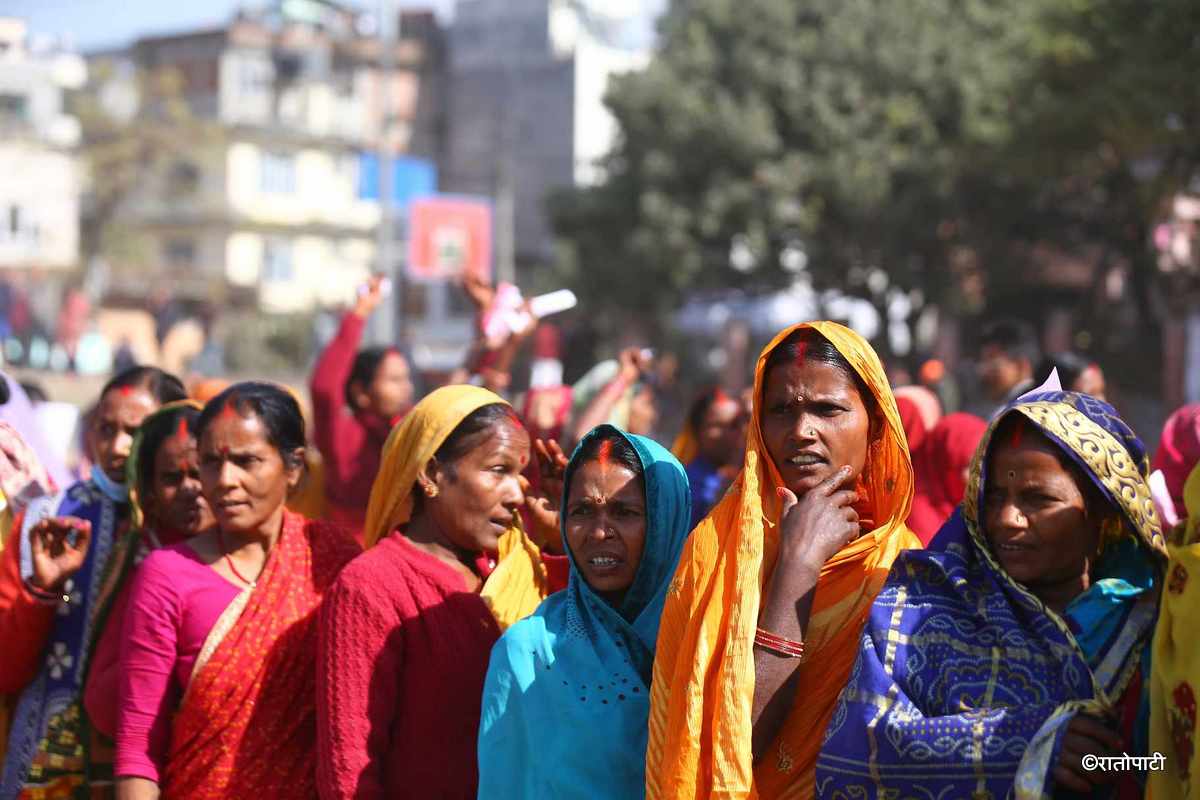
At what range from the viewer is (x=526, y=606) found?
137 inches

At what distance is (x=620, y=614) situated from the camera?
10.3 feet

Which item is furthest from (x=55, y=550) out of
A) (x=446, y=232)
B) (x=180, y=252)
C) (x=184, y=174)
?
(x=180, y=252)

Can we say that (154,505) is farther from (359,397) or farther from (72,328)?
(72,328)

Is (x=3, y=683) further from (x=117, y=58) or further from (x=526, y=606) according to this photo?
(x=117, y=58)

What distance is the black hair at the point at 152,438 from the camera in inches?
162

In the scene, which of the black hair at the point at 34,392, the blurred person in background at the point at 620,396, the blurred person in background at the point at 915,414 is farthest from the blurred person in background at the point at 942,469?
the black hair at the point at 34,392

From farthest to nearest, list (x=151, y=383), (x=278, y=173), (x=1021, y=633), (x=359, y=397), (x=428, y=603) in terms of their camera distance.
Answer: (x=278, y=173), (x=359, y=397), (x=151, y=383), (x=428, y=603), (x=1021, y=633)

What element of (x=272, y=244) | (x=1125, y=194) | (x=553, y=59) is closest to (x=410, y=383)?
(x=1125, y=194)

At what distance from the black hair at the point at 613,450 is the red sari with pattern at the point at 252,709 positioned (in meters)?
0.91

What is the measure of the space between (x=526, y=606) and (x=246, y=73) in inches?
2093

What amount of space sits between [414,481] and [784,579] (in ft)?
3.52

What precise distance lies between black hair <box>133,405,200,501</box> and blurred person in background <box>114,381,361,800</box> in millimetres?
449

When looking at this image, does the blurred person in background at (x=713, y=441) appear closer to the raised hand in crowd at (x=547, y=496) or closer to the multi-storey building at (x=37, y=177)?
the raised hand in crowd at (x=547, y=496)

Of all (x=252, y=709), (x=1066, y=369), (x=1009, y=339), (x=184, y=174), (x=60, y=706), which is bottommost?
(x=60, y=706)
